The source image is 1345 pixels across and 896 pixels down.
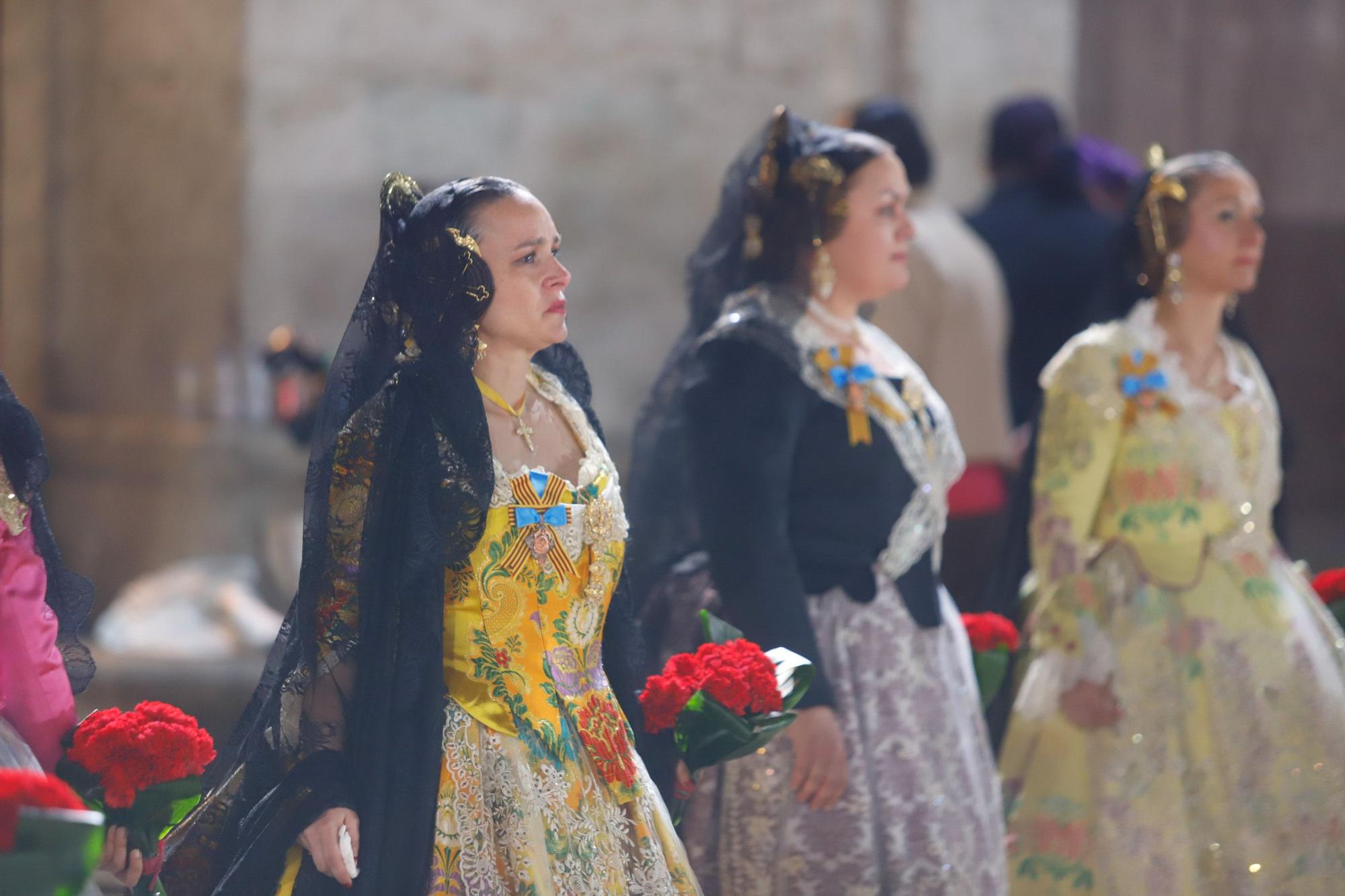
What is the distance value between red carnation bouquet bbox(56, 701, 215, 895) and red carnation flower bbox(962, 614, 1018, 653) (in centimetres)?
187

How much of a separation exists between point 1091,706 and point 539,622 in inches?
72.0

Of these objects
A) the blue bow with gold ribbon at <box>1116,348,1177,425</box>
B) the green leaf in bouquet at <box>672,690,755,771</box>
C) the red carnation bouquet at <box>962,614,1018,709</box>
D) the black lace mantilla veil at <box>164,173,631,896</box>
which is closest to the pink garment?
the black lace mantilla veil at <box>164,173,631,896</box>

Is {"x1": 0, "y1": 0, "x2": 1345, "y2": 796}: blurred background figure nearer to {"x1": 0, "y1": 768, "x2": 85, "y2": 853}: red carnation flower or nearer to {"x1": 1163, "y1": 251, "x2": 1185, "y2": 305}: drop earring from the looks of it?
{"x1": 1163, "y1": 251, "x2": 1185, "y2": 305}: drop earring

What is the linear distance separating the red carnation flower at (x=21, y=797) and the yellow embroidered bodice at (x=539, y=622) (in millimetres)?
680

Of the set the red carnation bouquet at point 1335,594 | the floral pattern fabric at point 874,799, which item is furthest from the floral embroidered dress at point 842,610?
the red carnation bouquet at point 1335,594

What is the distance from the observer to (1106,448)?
4633mm

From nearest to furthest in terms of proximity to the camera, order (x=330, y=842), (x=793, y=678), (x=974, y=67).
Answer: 1. (x=330, y=842)
2. (x=793, y=678)
3. (x=974, y=67)

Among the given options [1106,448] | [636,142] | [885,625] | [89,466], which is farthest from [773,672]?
[89,466]

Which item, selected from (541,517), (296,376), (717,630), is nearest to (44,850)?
(541,517)

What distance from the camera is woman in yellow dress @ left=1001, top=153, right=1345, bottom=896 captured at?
14.6 ft

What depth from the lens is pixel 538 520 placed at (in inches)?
126

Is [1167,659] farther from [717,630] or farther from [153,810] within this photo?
[153,810]

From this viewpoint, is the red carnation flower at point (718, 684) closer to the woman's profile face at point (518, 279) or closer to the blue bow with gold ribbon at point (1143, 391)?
the woman's profile face at point (518, 279)

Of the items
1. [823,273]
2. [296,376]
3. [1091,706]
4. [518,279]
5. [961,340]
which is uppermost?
[518,279]
